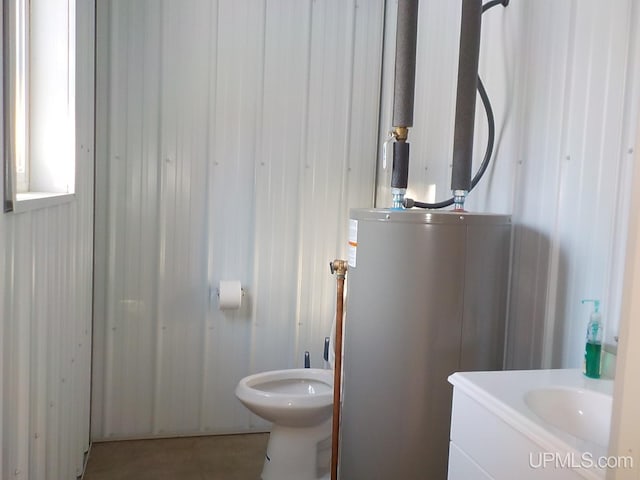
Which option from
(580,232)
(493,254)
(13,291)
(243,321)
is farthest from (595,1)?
(243,321)

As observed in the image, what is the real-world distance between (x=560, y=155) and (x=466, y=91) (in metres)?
0.38

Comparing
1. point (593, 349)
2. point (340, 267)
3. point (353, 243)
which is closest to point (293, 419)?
point (340, 267)

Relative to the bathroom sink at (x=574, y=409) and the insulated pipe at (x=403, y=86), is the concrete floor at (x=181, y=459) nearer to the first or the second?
the insulated pipe at (x=403, y=86)

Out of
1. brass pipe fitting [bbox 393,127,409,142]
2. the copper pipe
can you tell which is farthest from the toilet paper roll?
brass pipe fitting [bbox 393,127,409,142]

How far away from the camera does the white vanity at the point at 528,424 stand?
1.00 m

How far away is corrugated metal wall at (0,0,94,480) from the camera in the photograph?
52.1 inches

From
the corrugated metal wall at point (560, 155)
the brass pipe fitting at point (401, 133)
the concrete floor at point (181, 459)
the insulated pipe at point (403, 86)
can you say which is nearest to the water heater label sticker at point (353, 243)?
the insulated pipe at point (403, 86)

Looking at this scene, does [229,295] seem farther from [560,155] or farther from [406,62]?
[560,155]

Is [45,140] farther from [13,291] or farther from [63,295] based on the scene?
[13,291]

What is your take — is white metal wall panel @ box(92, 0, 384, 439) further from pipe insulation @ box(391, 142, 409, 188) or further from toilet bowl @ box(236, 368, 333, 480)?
pipe insulation @ box(391, 142, 409, 188)

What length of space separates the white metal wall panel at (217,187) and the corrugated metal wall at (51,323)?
20 cm

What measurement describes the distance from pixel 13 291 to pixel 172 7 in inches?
71.5

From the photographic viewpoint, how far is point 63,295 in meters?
1.92

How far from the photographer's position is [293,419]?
7.60 ft
